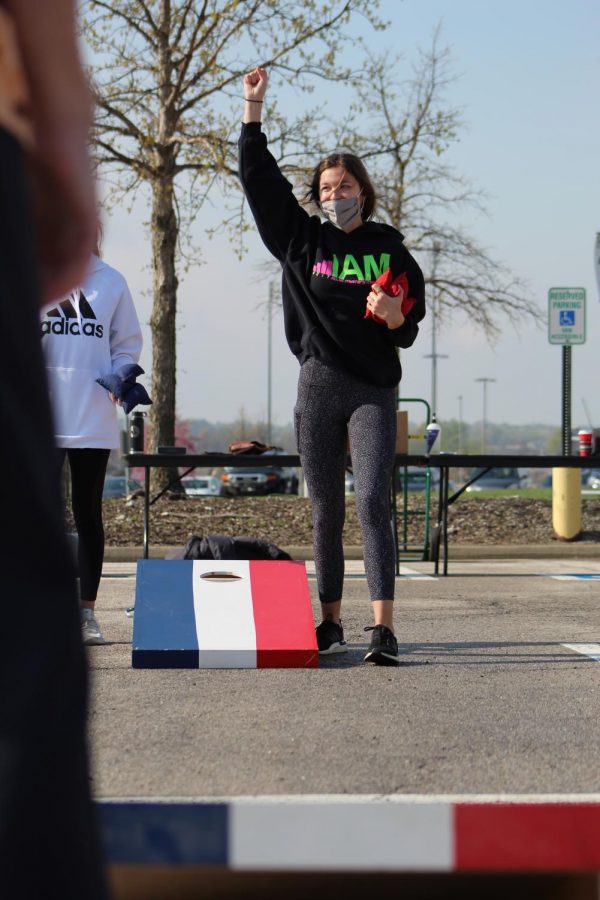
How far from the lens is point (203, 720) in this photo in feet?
13.3

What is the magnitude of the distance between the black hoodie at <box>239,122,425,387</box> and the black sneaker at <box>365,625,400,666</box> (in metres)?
1.06

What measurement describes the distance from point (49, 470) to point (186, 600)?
4.57 m

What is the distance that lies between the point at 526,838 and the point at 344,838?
0.86ft

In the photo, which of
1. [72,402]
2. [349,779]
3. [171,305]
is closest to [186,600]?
[72,402]

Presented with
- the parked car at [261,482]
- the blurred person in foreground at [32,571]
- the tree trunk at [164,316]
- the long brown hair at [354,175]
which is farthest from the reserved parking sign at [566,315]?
the parked car at [261,482]

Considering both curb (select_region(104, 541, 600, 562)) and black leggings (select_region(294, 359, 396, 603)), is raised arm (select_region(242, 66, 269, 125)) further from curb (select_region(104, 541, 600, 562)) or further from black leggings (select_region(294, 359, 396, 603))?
curb (select_region(104, 541, 600, 562))

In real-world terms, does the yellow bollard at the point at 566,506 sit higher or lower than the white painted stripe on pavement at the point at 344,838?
lower

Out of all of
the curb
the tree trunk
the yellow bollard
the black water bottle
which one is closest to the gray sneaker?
the black water bottle

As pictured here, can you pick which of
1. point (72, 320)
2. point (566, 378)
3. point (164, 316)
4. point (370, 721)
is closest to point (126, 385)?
point (72, 320)

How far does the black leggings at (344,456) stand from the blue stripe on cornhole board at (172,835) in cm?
343

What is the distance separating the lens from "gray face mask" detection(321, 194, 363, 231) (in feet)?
17.6

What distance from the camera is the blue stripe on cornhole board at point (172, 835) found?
5.93 ft

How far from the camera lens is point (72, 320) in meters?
5.59

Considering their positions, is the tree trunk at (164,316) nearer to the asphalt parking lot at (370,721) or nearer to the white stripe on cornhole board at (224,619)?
the asphalt parking lot at (370,721)
